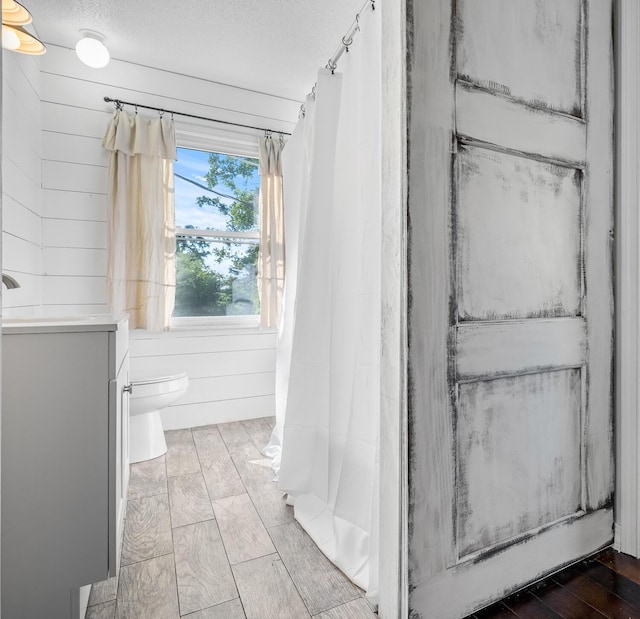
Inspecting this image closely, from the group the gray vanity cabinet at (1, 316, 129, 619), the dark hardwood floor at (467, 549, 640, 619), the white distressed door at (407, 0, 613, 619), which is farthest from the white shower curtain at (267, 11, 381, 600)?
the gray vanity cabinet at (1, 316, 129, 619)

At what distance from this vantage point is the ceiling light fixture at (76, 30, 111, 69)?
7.34ft

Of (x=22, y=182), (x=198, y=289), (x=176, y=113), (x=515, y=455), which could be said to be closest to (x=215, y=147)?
(x=176, y=113)

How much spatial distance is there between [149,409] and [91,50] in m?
2.02

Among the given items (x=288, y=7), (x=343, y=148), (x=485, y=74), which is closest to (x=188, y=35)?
(x=288, y=7)

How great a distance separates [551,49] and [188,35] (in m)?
2.04

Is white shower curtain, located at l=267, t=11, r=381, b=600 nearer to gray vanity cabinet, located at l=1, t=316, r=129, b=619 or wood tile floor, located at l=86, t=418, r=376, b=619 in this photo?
wood tile floor, located at l=86, t=418, r=376, b=619

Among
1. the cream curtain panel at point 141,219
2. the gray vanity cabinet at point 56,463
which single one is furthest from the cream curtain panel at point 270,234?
the gray vanity cabinet at point 56,463

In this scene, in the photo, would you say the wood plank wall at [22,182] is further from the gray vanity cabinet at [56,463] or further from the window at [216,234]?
the gray vanity cabinet at [56,463]

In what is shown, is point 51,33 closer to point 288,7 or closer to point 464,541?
point 288,7

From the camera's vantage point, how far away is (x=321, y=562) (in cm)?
139

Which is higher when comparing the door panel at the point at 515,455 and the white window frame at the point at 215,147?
the white window frame at the point at 215,147

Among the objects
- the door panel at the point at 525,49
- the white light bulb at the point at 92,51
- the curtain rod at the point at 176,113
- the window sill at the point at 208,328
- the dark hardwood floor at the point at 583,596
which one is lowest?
the dark hardwood floor at the point at 583,596

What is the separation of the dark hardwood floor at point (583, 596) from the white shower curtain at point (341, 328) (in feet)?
1.38

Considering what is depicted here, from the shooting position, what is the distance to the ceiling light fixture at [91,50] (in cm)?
224
